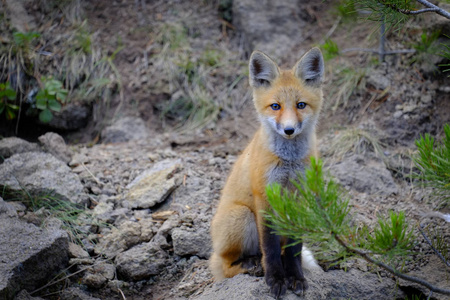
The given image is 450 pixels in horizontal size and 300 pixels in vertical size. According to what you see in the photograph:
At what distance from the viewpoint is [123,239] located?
155 inches

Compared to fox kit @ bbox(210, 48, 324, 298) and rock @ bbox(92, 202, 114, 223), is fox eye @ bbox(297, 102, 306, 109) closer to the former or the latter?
fox kit @ bbox(210, 48, 324, 298)

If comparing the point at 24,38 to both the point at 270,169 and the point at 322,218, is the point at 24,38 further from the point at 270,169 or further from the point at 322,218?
the point at 322,218

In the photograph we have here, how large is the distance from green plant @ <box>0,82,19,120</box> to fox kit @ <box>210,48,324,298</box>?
12.4 ft

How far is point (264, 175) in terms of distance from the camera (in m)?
3.02

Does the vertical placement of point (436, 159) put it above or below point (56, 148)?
above

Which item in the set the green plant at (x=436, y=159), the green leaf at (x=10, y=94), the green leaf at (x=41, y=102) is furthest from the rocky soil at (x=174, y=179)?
the green leaf at (x=10, y=94)

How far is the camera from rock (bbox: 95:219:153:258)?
3928 mm

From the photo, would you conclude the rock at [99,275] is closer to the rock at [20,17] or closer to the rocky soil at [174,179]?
the rocky soil at [174,179]

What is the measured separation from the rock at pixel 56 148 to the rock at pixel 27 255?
1509 millimetres

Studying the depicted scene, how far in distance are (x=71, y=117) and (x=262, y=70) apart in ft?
12.9

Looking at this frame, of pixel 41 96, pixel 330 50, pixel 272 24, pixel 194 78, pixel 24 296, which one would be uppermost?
pixel 272 24

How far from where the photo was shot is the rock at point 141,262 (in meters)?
3.70

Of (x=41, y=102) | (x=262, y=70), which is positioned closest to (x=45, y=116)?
(x=41, y=102)

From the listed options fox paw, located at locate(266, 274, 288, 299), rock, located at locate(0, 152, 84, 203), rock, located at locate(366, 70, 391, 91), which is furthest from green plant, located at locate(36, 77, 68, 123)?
rock, located at locate(366, 70, 391, 91)
